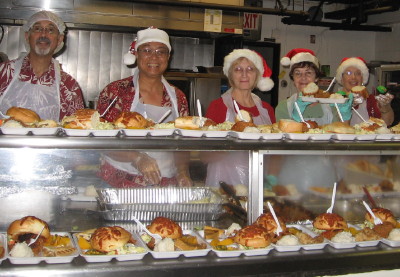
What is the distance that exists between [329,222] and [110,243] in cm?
119

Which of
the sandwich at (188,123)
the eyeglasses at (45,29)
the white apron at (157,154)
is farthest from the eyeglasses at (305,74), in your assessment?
the eyeglasses at (45,29)

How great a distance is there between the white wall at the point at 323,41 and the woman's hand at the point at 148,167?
22.2 feet

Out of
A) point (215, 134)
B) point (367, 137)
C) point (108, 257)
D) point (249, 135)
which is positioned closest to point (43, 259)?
point (108, 257)

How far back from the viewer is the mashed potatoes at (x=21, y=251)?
2.07 m

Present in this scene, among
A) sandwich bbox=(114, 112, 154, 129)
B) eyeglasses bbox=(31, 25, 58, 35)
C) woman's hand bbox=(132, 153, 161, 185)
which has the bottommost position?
woman's hand bbox=(132, 153, 161, 185)

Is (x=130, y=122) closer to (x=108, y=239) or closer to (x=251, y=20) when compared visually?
(x=108, y=239)

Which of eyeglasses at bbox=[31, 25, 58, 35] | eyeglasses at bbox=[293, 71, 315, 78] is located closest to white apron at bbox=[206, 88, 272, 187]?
eyeglasses at bbox=[293, 71, 315, 78]

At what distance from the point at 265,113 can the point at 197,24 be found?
1.91 meters

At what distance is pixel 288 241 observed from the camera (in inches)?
95.1

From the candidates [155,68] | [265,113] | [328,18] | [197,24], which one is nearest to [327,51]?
[328,18]

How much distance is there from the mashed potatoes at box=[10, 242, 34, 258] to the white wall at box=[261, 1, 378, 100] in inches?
303

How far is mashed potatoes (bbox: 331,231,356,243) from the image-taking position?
8.12 feet

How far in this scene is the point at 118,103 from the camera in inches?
149

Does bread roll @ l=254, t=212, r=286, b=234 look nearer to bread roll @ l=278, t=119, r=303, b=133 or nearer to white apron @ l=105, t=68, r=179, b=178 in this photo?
bread roll @ l=278, t=119, r=303, b=133
